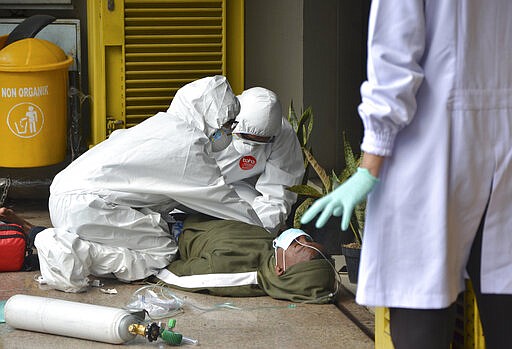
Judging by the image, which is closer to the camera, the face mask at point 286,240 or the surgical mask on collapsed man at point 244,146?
the face mask at point 286,240

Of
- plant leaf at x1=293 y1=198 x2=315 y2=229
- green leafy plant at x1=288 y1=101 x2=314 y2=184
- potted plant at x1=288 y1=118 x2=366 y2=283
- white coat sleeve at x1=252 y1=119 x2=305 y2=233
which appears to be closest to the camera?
potted plant at x1=288 y1=118 x2=366 y2=283

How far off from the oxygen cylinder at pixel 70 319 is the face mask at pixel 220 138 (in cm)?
114

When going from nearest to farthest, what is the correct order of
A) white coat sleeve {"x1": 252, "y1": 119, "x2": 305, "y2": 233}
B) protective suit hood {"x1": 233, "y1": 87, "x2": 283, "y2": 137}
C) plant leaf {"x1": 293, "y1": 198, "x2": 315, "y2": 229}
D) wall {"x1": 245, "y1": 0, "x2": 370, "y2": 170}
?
plant leaf {"x1": 293, "y1": 198, "x2": 315, "y2": 229}, protective suit hood {"x1": 233, "y1": 87, "x2": 283, "y2": 137}, white coat sleeve {"x1": 252, "y1": 119, "x2": 305, "y2": 233}, wall {"x1": 245, "y1": 0, "x2": 370, "y2": 170}

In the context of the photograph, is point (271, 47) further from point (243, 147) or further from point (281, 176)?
point (281, 176)

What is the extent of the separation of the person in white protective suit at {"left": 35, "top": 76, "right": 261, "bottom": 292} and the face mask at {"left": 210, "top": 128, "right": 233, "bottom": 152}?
1cm

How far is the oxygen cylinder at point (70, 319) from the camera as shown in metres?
3.19

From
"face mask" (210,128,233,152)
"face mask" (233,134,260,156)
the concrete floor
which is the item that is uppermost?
"face mask" (210,128,233,152)

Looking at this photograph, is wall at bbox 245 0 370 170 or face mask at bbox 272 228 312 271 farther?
wall at bbox 245 0 370 170

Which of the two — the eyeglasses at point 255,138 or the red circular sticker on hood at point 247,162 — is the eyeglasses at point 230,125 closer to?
the eyeglasses at point 255,138

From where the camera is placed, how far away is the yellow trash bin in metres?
5.03

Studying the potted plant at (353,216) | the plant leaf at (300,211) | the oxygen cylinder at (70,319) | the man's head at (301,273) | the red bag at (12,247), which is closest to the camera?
the oxygen cylinder at (70,319)

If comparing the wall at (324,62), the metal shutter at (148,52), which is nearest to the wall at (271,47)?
the wall at (324,62)

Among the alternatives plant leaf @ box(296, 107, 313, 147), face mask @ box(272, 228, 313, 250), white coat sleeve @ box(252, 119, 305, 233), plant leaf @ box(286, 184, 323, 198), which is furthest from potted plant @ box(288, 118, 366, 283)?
plant leaf @ box(296, 107, 313, 147)

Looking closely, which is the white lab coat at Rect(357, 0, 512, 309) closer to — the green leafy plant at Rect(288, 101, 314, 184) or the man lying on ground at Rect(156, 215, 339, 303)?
the man lying on ground at Rect(156, 215, 339, 303)
